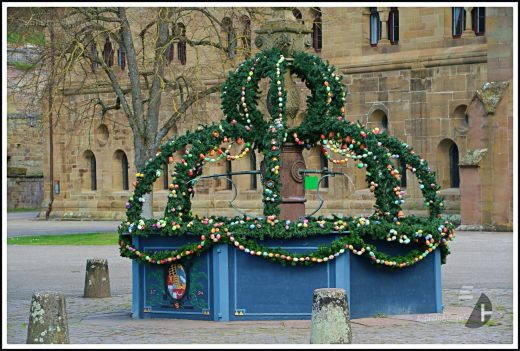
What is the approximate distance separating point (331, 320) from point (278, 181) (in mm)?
3924

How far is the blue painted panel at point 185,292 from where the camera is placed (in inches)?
625

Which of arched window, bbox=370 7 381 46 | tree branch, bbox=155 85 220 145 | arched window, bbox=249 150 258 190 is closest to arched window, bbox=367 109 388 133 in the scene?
arched window, bbox=370 7 381 46

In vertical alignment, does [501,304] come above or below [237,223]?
below

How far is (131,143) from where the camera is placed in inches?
2030

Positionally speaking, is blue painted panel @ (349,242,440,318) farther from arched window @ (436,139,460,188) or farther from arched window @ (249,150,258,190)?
arched window @ (249,150,258,190)

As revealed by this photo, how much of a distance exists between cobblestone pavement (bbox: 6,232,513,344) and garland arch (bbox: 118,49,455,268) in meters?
0.84

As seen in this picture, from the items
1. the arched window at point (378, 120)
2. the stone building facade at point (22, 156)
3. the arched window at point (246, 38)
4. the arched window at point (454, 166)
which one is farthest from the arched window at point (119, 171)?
the stone building facade at point (22, 156)

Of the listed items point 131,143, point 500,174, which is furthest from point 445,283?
point 131,143

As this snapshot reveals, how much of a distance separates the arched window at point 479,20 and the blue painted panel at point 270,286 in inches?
1012

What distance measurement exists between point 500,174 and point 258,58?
883 inches

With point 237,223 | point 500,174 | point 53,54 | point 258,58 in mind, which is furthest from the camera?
point 500,174

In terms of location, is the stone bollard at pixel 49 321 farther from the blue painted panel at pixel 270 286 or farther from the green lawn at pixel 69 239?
the green lawn at pixel 69 239

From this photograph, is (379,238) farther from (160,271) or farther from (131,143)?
(131,143)

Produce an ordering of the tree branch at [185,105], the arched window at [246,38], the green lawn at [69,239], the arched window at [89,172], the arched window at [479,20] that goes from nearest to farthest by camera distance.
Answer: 1. the tree branch at [185,105]
2. the arched window at [246,38]
3. the green lawn at [69,239]
4. the arched window at [479,20]
5. the arched window at [89,172]
